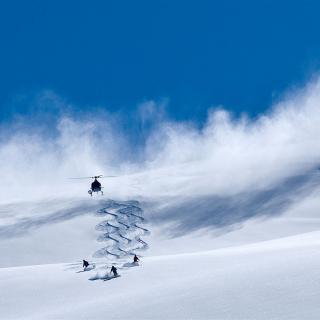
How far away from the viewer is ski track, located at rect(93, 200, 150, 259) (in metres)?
46.8

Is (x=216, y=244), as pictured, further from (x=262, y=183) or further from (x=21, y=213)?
(x=21, y=213)

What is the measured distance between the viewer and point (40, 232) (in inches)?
2207

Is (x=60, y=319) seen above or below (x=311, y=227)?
below

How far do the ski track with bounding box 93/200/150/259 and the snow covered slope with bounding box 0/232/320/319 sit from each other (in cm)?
1120

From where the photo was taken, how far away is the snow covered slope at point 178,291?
57.5 ft

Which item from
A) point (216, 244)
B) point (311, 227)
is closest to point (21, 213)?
point (216, 244)

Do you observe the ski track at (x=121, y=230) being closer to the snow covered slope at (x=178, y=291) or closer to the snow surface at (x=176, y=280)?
the snow surface at (x=176, y=280)

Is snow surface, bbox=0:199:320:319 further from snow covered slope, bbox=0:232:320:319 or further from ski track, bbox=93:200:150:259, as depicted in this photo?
ski track, bbox=93:200:150:259

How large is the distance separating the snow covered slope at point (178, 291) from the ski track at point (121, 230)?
441 inches

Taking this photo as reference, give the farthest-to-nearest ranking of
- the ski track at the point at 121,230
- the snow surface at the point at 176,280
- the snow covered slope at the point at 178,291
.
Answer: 1. the ski track at the point at 121,230
2. the snow surface at the point at 176,280
3. the snow covered slope at the point at 178,291

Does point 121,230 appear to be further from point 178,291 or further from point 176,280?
point 178,291

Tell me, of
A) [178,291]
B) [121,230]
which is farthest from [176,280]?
[121,230]

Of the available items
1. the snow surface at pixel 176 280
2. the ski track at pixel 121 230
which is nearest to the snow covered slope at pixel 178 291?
the snow surface at pixel 176 280

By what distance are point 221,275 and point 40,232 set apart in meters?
37.1
